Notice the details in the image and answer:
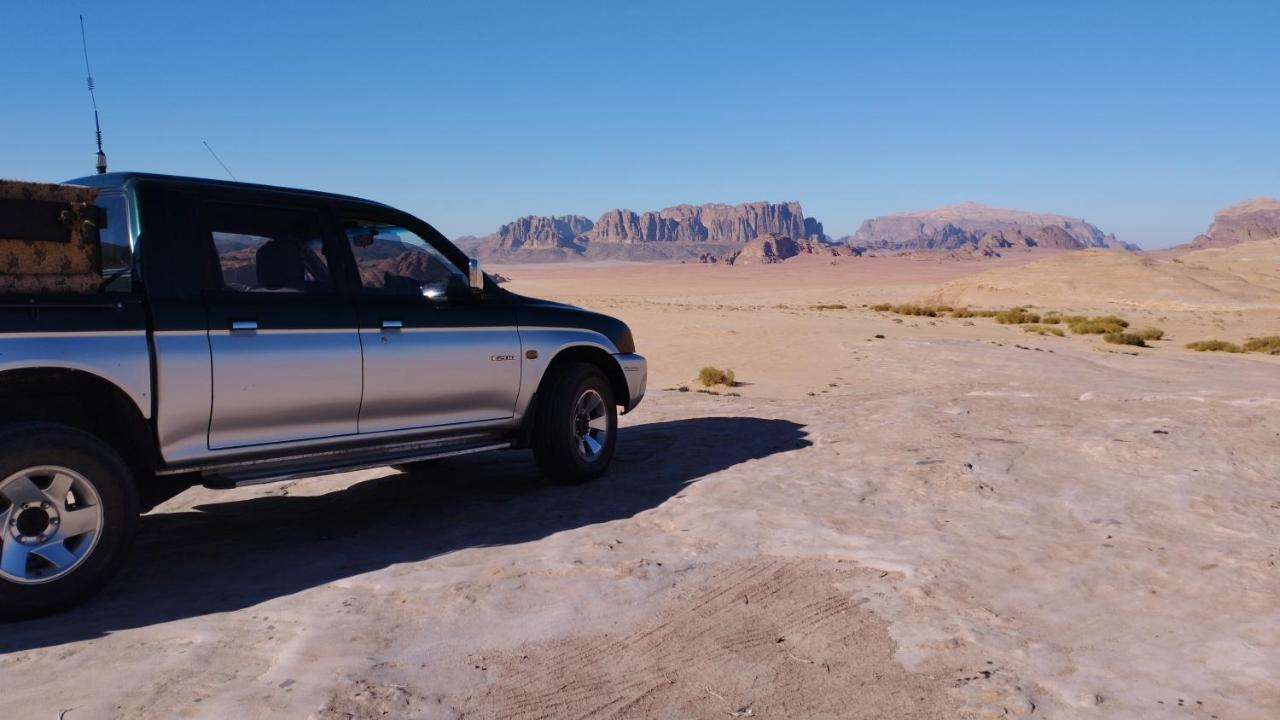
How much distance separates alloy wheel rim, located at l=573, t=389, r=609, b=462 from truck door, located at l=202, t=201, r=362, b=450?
73.8 inches

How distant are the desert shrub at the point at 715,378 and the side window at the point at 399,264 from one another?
909 centimetres

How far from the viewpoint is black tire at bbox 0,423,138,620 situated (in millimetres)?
4246

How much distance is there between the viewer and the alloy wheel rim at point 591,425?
279 inches

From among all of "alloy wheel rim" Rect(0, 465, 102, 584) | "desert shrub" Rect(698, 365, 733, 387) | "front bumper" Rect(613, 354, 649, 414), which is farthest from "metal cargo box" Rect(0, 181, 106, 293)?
"desert shrub" Rect(698, 365, 733, 387)

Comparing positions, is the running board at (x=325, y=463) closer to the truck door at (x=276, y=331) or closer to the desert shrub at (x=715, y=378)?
the truck door at (x=276, y=331)

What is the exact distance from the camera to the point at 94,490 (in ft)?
14.7

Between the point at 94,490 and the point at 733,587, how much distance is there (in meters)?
2.97

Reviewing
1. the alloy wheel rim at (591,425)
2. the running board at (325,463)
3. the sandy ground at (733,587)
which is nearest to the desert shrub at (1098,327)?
the sandy ground at (733,587)

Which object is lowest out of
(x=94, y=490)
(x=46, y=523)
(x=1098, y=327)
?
(x=1098, y=327)

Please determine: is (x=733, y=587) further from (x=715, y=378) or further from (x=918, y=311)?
(x=918, y=311)

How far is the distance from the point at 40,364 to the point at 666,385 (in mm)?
11872

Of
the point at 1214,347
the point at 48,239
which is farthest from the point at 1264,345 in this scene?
the point at 48,239

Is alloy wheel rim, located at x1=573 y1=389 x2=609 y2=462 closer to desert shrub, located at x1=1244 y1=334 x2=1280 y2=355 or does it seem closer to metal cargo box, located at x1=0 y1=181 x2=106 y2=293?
metal cargo box, located at x1=0 y1=181 x2=106 y2=293

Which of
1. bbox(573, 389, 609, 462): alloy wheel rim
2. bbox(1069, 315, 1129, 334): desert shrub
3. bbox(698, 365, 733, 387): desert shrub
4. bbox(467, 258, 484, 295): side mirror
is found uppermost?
bbox(467, 258, 484, 295): side mirror
